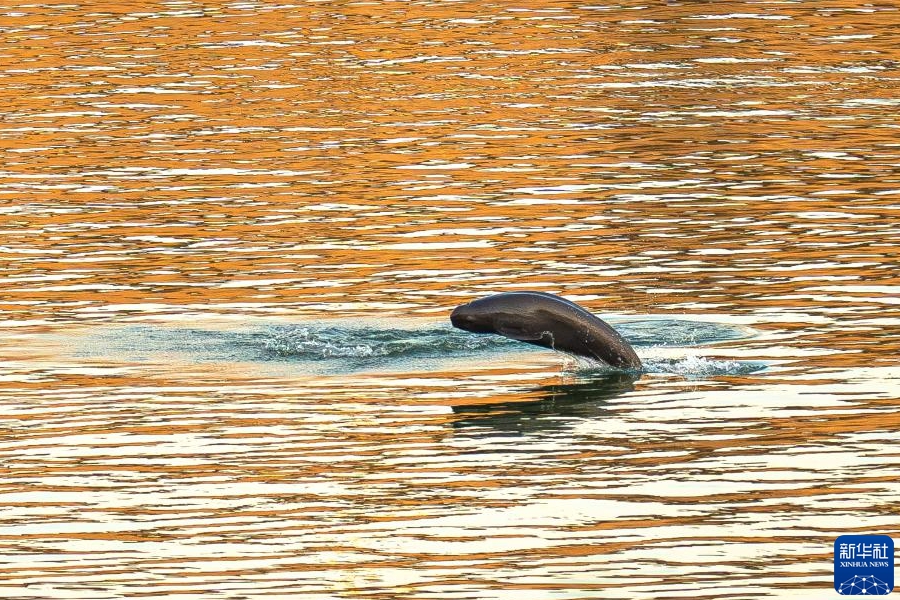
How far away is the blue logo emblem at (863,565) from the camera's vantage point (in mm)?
15508

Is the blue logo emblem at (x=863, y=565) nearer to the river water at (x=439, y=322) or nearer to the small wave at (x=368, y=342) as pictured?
the river water at (x=439, y=322)

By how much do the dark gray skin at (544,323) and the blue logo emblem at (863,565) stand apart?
636 centimetres

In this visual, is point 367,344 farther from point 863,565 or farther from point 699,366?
point 863,565

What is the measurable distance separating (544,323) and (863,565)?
7118 mm

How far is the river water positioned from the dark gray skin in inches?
15.7

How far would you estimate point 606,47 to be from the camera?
177 ft

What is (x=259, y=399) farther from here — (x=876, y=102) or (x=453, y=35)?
(x=453, y=35)

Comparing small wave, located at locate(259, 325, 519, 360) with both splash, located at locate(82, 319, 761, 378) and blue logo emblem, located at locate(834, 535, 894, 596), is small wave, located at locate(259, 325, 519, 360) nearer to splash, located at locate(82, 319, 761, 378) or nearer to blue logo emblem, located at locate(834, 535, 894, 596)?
splash, located at locate(82, 319, 761, 378)

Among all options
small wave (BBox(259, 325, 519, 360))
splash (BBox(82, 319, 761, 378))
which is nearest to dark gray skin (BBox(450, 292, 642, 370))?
splash (BBox(82, 319, 761, 378))

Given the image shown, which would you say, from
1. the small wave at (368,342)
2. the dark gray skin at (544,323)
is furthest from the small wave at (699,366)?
the small wave at (368,342)

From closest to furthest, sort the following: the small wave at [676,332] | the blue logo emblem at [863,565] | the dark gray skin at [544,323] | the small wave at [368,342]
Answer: the blue logo emblem at [863,565]
the dark gray skin at [544,323]
the small wave at [368,342]
the small wave at [676,332]

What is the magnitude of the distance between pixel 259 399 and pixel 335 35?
36.4 metres

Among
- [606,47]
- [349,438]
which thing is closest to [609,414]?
[349,438]

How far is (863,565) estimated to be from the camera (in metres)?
16.0
